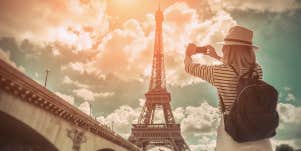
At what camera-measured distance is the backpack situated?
6.00ft

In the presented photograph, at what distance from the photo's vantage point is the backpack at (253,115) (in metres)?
1.83

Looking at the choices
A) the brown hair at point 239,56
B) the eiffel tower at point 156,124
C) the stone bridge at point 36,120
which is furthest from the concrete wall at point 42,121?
the eiffel tower at point 156,124

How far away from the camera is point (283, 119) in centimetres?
714

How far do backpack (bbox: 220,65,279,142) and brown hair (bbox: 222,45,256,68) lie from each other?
0.23m

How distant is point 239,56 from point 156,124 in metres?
22.5

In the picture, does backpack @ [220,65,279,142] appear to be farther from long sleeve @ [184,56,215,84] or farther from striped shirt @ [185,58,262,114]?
long sleeve @ [184,56,215,84]

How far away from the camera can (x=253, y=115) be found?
5.99 feet

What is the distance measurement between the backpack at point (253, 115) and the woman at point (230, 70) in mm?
60

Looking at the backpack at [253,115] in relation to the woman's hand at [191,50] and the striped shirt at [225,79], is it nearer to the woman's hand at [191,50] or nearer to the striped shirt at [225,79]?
the striped shirt at [225,79]

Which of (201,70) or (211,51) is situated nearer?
(201,70)

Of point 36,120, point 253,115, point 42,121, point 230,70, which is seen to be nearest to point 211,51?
point 230,70

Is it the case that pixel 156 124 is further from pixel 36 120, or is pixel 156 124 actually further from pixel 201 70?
pixel 201 70

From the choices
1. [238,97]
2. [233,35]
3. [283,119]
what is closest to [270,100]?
[238,97]

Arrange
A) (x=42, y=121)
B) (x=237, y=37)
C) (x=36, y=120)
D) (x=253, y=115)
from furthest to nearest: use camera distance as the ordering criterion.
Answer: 1. (x=42, y=121)
2. (x=36, y=120)
3. (x=237, y=37)
4. (x=253, y=115)
